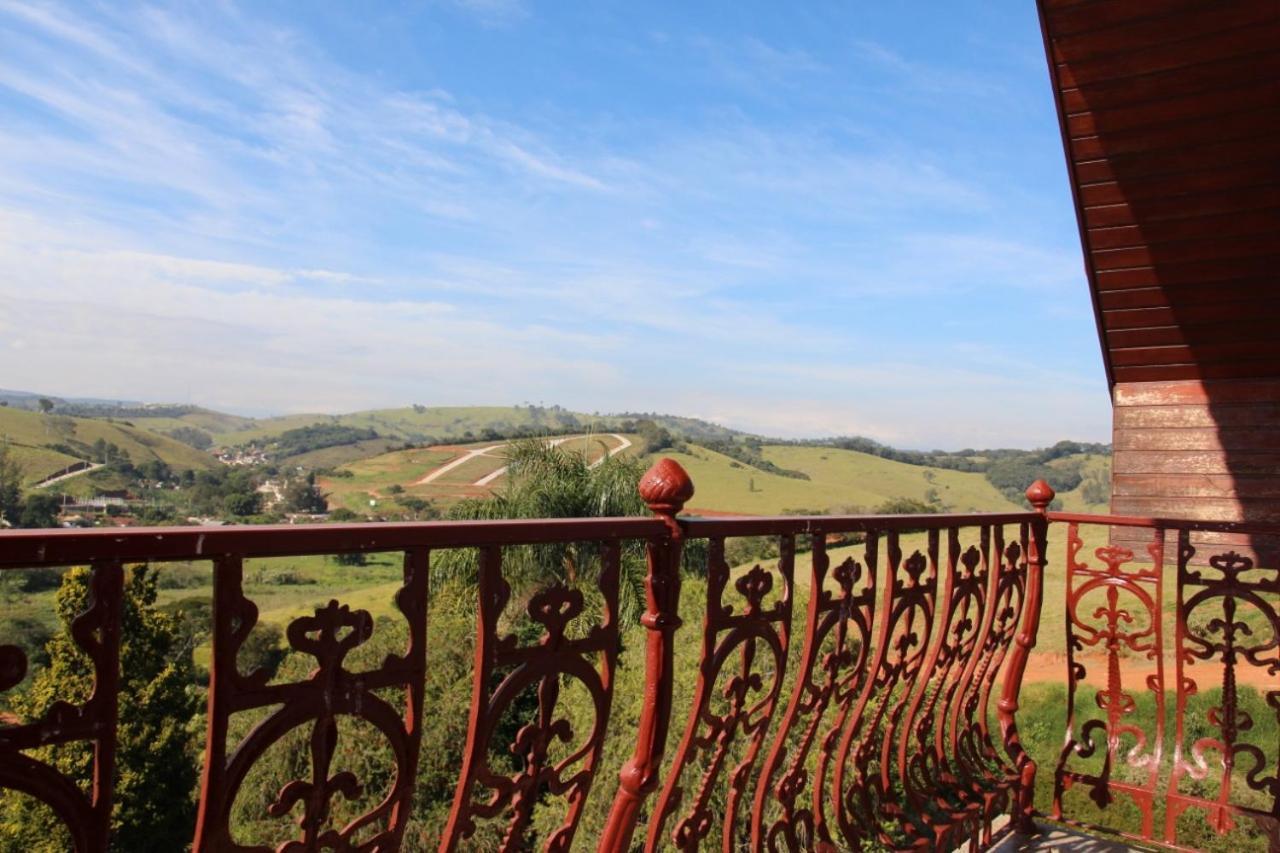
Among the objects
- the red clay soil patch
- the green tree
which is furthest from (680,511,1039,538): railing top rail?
the red clay soil patch

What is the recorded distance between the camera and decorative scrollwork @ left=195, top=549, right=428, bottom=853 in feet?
3.47

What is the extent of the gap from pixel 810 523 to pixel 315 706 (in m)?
1.13

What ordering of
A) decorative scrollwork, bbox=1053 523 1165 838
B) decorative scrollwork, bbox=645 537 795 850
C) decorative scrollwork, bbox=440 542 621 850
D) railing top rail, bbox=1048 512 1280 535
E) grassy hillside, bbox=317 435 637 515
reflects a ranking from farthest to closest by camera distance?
grassy hillside, bbox=317 435 637 515
decorative scrollwork, bbox=1053 523 1165 838
railing top rail, bbox=1048 512 1280 535
decorative scrollwork, bbox=645 537 795 850
decorative scrollwork, bbox=440 542 621 850

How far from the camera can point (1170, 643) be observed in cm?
1627

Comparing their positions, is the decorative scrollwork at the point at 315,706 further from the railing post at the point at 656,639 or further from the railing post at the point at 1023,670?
the railing post at the point at 1023,670

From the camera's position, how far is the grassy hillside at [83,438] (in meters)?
47.0

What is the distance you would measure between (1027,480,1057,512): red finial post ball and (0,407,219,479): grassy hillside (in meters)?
48.1

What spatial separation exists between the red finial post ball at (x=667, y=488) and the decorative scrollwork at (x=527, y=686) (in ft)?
0.40

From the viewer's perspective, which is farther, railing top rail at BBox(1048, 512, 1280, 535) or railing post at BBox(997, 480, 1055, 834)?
railing post at BBox(997, 480, 1055, 834)

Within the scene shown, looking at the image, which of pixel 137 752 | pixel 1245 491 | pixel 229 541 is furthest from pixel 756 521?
pixel 137 752

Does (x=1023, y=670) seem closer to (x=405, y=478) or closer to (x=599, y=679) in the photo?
(x=599, y=679)

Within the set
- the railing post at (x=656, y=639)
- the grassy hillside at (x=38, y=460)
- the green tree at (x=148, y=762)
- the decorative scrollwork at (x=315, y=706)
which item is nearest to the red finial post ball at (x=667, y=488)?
the railing post at (x=656, y=639)

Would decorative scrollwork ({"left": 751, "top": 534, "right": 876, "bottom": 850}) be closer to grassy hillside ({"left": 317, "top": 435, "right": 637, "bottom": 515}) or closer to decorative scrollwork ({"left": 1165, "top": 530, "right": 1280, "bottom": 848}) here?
decorative scrollwork ({"left": 1165, "top": 530, "right": 1280, "bottom": 848})

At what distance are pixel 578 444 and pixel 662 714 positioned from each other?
58.2 ft
